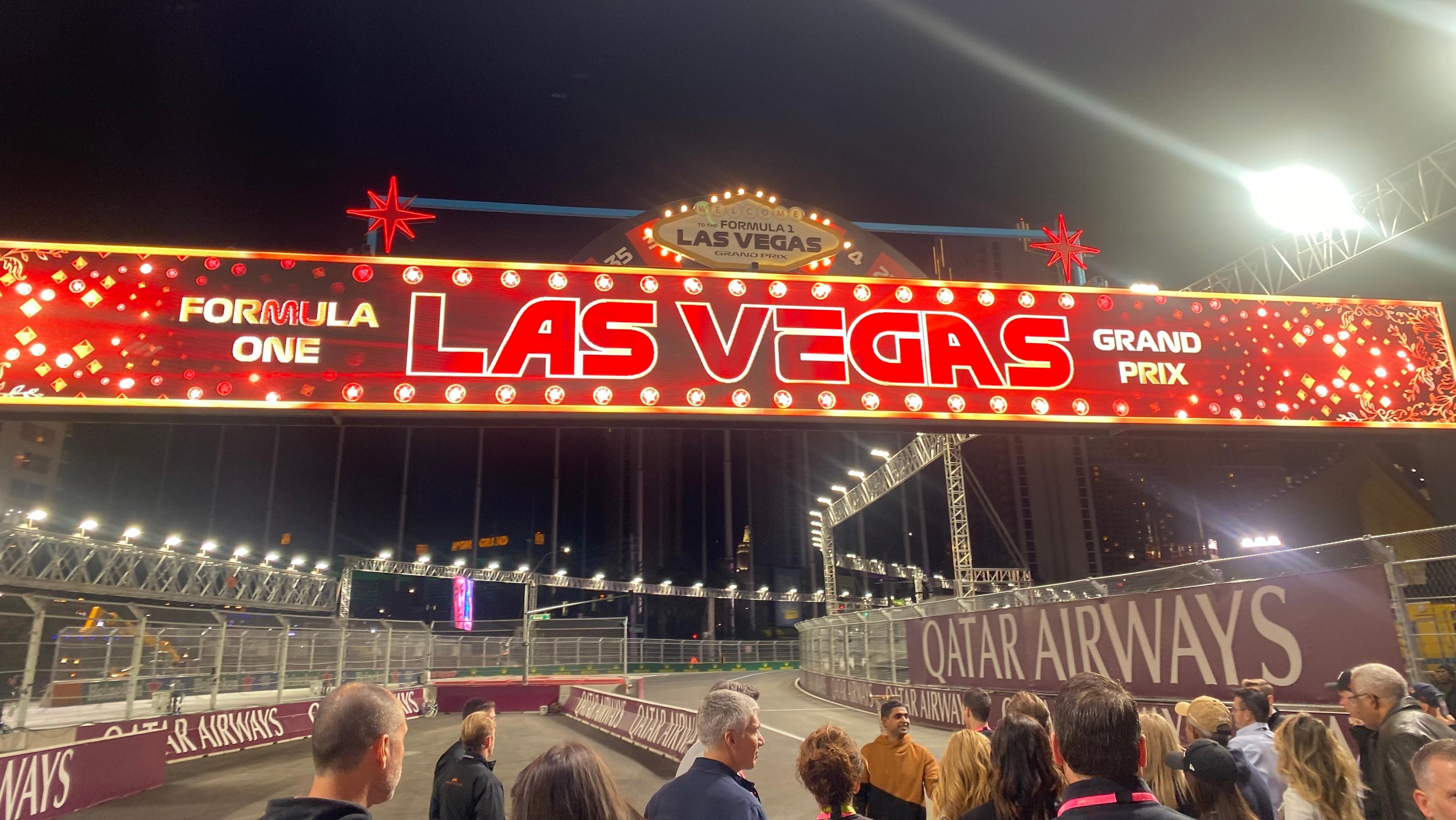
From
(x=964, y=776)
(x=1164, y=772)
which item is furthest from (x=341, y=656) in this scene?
(x=1164, y=772)

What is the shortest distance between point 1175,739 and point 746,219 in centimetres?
664

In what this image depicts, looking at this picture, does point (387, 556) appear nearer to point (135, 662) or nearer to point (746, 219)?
point (135, 662)

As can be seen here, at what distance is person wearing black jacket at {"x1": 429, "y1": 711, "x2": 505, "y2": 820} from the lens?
568 cm

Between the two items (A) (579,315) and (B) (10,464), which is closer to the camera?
(A) (579,315)

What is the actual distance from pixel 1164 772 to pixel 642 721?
14671mm

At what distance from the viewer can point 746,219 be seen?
918 cm

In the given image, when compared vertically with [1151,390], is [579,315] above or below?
above

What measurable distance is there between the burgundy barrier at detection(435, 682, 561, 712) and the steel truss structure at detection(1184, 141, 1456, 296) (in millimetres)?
23915

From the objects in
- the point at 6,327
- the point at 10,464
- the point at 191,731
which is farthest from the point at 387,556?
the point at 6,327

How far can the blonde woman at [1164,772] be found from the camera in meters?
4.23

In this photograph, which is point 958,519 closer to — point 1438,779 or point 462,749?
point 462,749

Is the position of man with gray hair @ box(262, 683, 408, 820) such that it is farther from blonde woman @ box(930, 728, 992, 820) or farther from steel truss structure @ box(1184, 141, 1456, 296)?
steel truss structure @ box(1184, 141, 1456, 296)

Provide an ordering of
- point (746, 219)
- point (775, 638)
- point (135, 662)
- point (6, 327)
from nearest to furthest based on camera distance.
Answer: point (6, 327)
point (746, 219)
point (135, 662)
point (775, 638)

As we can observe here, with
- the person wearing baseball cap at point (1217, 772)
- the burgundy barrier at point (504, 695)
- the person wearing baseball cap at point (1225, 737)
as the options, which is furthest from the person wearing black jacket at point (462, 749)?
the burgundy barrier at point (504, 695)
